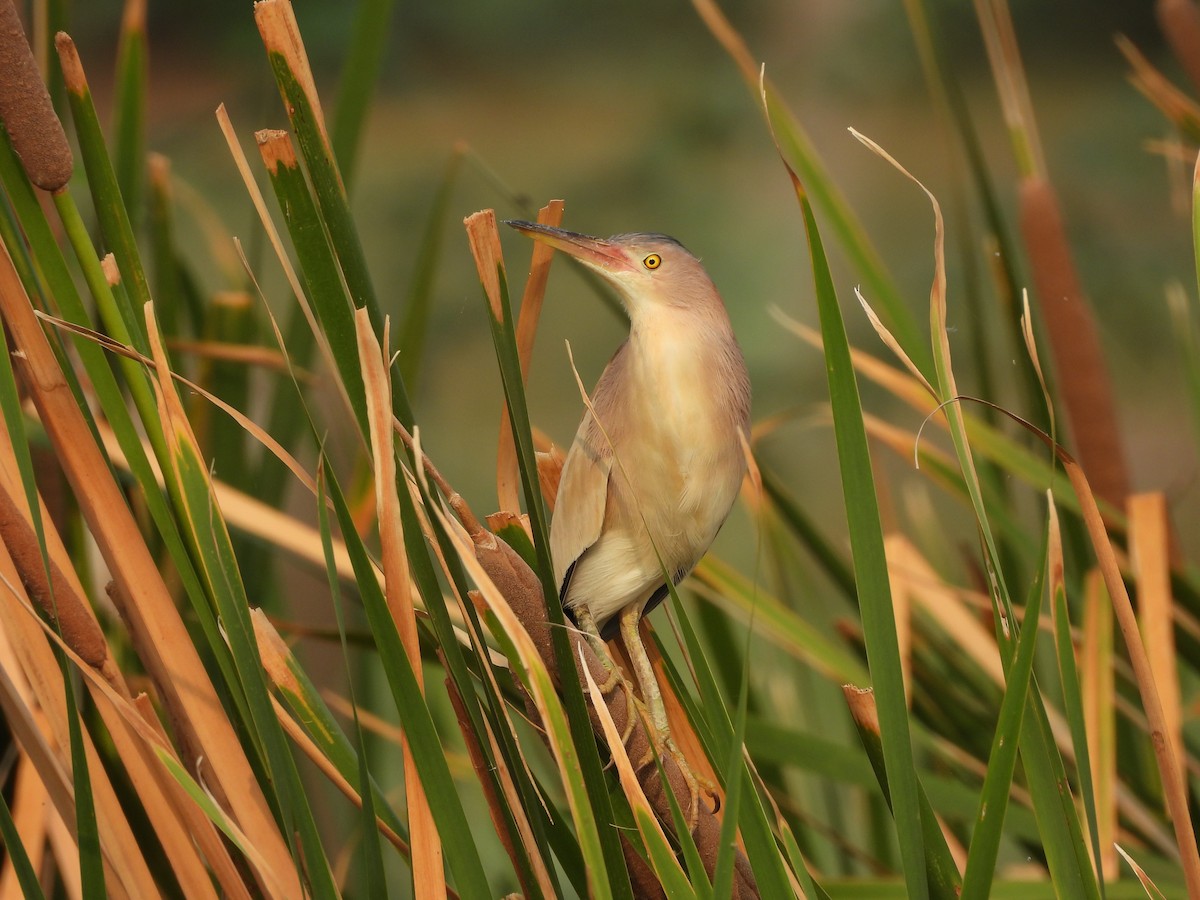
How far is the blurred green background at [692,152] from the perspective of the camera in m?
1.77

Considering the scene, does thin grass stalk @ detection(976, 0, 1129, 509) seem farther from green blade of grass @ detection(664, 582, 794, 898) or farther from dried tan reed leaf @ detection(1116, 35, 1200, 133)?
green blade of grass @ detection(664, 582, 794, 898)

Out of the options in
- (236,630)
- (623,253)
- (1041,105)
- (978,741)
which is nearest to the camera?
(236,630)

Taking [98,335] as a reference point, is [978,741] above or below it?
below

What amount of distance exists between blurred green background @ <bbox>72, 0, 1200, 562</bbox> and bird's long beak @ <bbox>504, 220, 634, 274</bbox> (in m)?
1.28

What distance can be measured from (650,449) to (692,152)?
5.17 ft

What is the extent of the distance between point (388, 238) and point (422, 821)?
1.66 metres

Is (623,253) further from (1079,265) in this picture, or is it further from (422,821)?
(1079,265)

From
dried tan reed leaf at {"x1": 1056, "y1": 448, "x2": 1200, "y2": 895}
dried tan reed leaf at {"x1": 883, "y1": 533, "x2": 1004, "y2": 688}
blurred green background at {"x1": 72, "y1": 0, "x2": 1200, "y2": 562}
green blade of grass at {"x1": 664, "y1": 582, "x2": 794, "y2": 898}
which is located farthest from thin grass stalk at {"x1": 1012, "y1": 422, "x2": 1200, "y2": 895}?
blurred green background at {"x1": 72, "y1": 0, "x2": 1200, "y2": 562}

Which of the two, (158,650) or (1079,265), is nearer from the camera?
(158,650)

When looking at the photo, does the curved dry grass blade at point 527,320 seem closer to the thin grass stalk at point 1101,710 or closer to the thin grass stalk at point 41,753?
the thin grass stalk at point 41,753

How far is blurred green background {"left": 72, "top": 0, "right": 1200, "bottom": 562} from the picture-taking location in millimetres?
1768

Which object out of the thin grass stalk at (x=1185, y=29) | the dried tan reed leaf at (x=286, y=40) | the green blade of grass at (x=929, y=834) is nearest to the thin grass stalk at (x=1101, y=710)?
the green blade of grass at (x=929, y=834)

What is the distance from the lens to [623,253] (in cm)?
43

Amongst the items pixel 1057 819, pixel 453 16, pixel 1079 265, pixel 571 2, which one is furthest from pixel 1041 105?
pixel 1057 819
